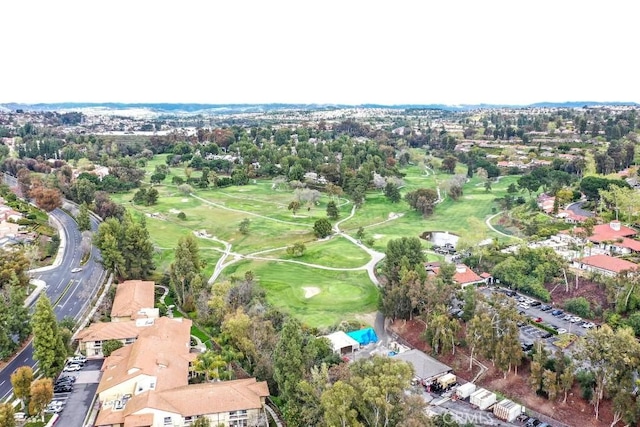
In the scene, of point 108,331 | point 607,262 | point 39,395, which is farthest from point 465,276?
point 39,395

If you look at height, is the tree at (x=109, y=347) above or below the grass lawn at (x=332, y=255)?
above

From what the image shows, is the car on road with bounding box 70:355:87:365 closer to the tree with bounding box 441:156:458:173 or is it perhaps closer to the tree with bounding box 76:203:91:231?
the tree with bounding box 76:203:91:231

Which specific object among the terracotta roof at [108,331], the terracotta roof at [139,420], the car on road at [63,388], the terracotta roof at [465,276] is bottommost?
the car on road at [63,388]

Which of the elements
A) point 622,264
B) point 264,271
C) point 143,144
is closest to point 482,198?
point 622,264

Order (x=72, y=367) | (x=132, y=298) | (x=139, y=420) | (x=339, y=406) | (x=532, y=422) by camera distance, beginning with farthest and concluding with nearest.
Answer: (x=132, y=298), (x=72, y=367), (x=532, y=422), (x=139, y=420), (x=339, y=406)

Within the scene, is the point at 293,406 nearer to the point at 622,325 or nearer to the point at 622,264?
the point at 622,325

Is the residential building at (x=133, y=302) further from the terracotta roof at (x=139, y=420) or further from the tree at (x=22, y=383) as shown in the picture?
the terracotta roof at (x=139, y=420)

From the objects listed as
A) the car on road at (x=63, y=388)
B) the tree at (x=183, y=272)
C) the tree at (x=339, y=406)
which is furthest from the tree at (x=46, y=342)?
the tree at (x=339, y=406)

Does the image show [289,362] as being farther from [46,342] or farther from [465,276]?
[465,276]
